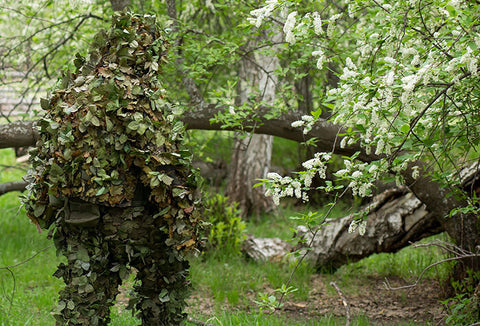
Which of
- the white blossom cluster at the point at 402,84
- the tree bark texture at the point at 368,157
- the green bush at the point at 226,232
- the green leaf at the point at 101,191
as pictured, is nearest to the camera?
the white blossom cluster at the point at 402,84

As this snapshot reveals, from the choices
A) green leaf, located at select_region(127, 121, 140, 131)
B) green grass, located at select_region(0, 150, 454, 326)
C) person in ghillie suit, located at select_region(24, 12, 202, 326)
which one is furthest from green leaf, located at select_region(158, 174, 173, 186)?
green grass, located at select_region(0, 150, 454, 326)

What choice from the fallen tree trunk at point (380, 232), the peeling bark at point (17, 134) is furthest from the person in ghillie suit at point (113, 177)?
the fallen tree trunk at point (380, 232)

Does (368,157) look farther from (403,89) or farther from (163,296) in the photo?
(163,296)

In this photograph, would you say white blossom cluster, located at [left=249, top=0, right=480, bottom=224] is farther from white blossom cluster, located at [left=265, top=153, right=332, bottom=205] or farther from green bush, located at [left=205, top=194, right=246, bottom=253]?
green bush, located at [left=205, top=194, right=246, bottom=253]

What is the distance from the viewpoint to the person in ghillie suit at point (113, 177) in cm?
275

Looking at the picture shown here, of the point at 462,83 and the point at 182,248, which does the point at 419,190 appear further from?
the point at 182,248

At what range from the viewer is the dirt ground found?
4684mm

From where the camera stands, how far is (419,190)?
4555 millimetres

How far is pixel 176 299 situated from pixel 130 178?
32.2 inches

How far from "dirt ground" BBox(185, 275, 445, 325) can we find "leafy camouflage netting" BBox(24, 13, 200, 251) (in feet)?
6.96

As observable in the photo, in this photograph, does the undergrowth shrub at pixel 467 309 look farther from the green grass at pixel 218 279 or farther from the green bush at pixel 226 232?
the green bush at pixel 226 232

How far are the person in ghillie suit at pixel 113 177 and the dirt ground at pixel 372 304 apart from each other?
6.29 feet

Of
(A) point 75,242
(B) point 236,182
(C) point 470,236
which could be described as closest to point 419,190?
(C) point 470,236

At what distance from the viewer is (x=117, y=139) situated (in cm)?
276
